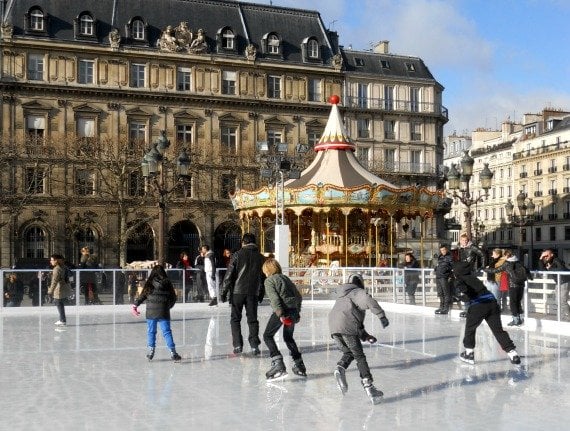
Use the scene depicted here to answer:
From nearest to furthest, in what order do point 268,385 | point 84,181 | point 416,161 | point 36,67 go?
point 268,385 < point 84,181 < point 36,67 < point 416,161

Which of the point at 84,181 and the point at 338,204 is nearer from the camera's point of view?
the point at 338,204

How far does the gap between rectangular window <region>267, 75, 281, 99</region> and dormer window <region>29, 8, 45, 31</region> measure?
44.9 ft

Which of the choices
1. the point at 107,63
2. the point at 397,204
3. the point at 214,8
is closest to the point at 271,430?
the point at 397,204

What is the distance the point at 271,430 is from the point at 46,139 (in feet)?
132

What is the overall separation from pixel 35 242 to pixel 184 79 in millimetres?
12796

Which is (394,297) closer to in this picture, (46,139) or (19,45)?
(46,139)

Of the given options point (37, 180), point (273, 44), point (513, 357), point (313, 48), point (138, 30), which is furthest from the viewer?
point (313, 48)

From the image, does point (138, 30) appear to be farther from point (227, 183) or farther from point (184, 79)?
point (227, 183)

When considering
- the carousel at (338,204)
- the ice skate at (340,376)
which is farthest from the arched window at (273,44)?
the ice skate at (340,376)

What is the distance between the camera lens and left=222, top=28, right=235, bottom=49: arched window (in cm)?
5188

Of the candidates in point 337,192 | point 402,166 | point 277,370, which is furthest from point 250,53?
point 277,370

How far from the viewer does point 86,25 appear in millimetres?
48500

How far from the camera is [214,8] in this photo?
5300cm

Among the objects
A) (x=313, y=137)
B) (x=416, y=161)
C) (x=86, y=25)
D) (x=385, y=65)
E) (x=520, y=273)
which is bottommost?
(x=520, y=273)
